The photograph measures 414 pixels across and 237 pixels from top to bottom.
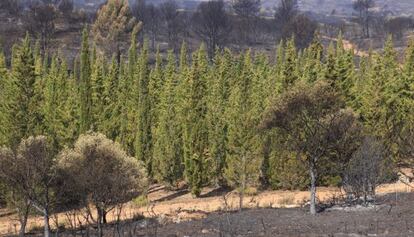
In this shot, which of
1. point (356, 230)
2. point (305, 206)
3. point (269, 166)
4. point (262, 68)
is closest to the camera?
point (356, 230)

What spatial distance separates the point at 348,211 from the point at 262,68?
3497 centimetres

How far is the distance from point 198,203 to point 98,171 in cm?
2042

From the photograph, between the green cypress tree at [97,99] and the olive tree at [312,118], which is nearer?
the olive tree at [312,118]

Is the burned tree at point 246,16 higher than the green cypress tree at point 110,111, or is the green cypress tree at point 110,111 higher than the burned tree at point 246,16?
the burned tree at point 246,16

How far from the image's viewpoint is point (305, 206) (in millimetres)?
39844

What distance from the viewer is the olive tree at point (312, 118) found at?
34.2 meters

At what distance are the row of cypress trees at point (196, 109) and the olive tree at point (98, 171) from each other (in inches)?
664

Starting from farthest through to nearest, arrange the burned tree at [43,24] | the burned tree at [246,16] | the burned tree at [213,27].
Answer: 1. the burned tree at [246,16]
2. the burned tree at [213,27]
3. the burned tree at [43,24]

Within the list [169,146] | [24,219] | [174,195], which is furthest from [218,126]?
[24,219]

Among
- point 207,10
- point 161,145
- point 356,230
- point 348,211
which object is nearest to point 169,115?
point 161,145

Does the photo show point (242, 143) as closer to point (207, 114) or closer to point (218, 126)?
point (218, 126)

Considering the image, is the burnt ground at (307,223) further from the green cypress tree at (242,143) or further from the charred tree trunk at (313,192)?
the green cypress tree at (242,143)

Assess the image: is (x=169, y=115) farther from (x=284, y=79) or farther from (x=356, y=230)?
(x=356, y=230)

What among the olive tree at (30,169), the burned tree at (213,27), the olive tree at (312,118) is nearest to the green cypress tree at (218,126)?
the olive tree at (312,118)
